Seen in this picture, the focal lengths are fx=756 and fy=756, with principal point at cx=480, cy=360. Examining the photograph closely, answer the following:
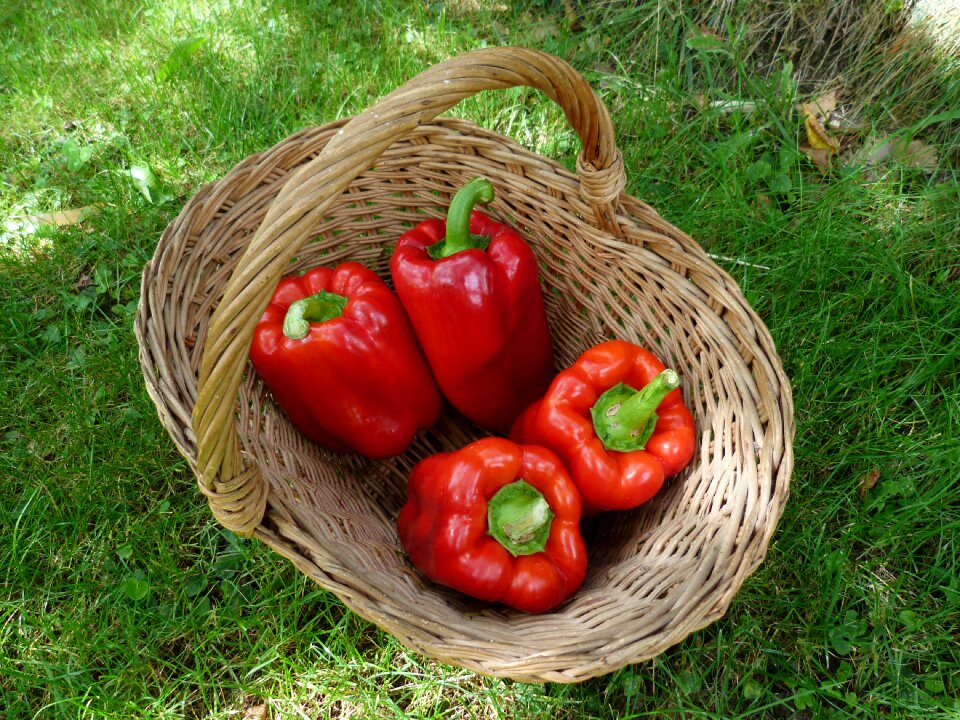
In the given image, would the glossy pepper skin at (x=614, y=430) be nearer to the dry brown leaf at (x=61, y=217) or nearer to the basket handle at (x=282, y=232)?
the basket handle at (x=282, y=232)

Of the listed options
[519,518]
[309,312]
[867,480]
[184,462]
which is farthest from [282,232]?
[867,480]

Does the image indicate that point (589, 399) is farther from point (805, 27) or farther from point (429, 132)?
point (805, 27)

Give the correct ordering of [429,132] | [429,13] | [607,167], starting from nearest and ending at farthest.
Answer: [607,167]
[429,132]
[429,13]

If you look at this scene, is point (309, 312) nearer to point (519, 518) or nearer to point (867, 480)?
point (519, 518)

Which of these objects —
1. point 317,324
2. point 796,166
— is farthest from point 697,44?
point 317,324

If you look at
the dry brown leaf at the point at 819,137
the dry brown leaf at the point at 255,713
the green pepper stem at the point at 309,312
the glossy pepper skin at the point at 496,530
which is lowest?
the dry brown leaf at the point at 255,713

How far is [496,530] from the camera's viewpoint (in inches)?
71.9

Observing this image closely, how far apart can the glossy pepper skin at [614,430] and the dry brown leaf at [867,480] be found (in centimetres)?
68

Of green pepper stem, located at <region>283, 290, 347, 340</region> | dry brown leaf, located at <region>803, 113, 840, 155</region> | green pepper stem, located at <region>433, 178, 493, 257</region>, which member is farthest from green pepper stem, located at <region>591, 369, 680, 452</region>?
dry brown leaf, located at <region>803, 113, 840, 155</region>

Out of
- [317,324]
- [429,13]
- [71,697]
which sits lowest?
[71,697]

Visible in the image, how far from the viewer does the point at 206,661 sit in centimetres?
197

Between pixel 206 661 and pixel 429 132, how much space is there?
153 centimetres

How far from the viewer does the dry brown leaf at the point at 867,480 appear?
2217 mm

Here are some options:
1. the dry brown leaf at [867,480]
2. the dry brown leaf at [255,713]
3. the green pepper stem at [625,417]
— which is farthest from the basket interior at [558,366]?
the dry brown leaf at [867,480]
